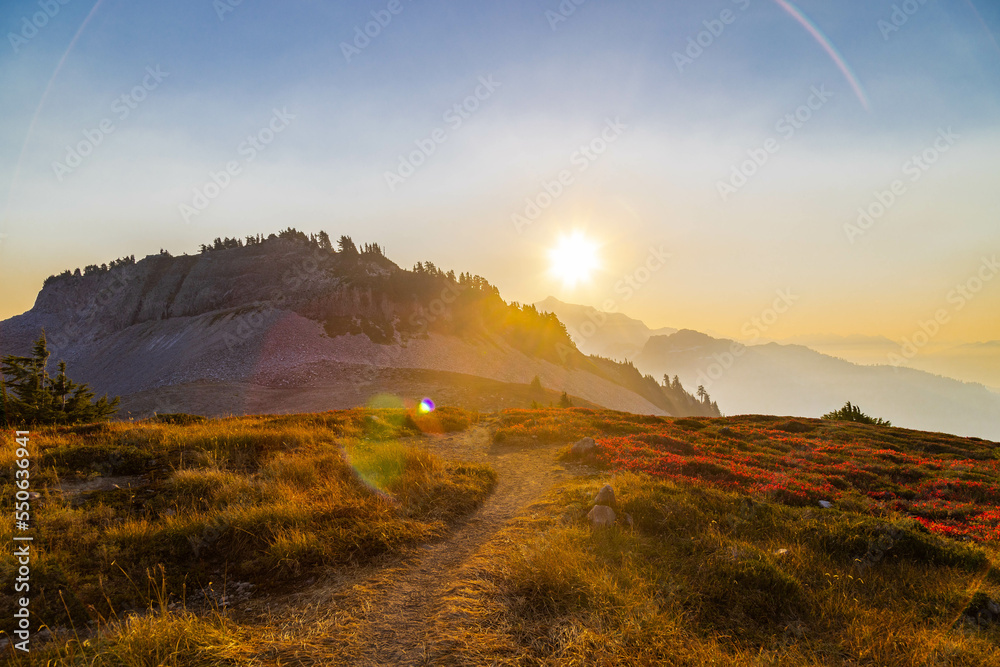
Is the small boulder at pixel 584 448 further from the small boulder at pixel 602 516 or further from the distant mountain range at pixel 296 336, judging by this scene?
the distant mountain range at pixel 296 336

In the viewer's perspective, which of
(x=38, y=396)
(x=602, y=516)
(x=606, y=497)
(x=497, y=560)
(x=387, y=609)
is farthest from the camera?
(x=38, y=396)

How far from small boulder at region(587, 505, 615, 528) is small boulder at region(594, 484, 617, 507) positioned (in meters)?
0.43

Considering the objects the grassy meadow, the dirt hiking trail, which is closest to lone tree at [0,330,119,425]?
the grassy meadow

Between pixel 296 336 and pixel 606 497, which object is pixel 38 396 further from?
pixel 296 336

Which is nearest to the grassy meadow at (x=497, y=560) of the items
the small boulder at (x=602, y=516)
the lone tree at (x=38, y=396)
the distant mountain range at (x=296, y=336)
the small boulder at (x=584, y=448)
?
the small boulder at (x=602, y=516)

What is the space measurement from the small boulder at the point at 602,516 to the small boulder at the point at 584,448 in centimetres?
767

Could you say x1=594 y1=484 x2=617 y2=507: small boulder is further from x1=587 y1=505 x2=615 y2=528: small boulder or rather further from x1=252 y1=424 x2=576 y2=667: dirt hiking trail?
x1=252 y1=424 x2=576 y2=667: dirt hiking trail

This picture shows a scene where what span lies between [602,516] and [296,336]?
274 ft

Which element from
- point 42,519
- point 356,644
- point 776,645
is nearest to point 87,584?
point 42,519

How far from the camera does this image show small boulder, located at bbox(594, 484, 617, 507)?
9.52m

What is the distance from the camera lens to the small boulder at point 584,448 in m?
16.7

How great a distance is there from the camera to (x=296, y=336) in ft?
261

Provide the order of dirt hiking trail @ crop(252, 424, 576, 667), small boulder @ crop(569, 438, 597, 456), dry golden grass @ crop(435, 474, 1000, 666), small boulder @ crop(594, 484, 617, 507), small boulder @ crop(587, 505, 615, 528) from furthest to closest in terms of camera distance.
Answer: small boulder @ crop(569, 438, 597, 456) < small boulder @ crop(594, 484, 617, 507) < small boulder @ crop(587, 505, 615, 528) < dry golden grass @ crop(435, 474, 1000, 666) < dirt hiking trail @ crop(252, 424, 576, 667)

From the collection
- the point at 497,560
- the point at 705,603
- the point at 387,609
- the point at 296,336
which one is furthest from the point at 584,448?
the point at 296,336
